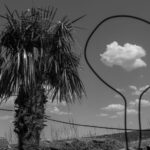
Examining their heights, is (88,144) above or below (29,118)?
below

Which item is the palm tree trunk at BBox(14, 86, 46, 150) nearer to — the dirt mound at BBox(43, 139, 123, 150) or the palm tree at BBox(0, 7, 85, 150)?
the palm tree at BBox(0, 7, 85, 150)

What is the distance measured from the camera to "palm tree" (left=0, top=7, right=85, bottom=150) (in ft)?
30.6

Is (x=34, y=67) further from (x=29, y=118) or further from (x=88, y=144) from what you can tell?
(x=88, y=144)

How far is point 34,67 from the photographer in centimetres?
995

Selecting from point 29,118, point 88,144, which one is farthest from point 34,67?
point 88,144

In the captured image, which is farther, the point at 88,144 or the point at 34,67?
the point at 88,144

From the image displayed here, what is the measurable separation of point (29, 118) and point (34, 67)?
146 cm

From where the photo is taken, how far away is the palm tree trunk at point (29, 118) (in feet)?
30.3

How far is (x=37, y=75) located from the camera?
10016 millimetres

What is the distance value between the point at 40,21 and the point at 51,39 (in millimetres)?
599

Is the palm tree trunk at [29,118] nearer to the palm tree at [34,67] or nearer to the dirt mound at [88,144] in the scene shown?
the palm tree at [34,67]

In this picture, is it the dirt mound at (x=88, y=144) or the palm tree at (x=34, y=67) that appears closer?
the palm tree at (x=34, y=67)

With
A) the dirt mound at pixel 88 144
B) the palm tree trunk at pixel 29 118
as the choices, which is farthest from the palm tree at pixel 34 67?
the dirt mound at pixel 88 144

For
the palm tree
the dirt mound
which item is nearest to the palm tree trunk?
the palm tree
